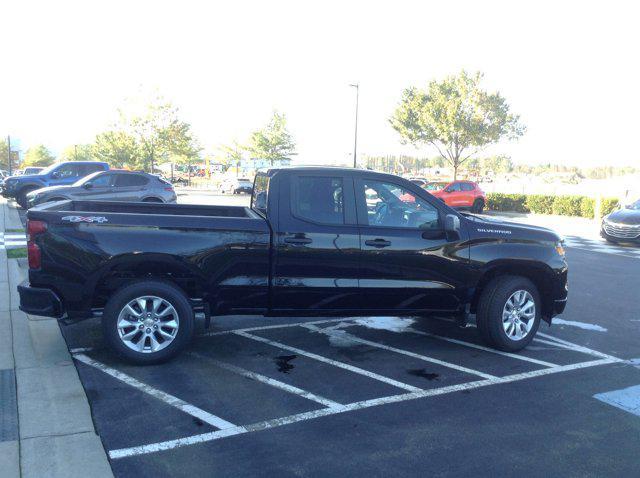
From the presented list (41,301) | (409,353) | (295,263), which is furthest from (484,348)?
(41,301)

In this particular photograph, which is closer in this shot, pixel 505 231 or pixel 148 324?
pixel 148 324

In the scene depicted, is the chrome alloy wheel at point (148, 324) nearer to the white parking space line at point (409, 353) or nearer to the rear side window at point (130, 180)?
the white parking space line at point (409, 353)

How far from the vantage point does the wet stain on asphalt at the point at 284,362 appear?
548 cm

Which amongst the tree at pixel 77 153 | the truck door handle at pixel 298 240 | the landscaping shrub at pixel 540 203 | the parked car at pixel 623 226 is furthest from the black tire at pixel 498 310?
the tree at pixel 77 153

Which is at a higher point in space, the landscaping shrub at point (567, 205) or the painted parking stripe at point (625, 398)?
the landscaping shrub at point (567, 205)

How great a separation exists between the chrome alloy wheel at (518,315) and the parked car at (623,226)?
39.0ft

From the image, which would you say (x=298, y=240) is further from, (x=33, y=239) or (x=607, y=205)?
(x=607, y=205)

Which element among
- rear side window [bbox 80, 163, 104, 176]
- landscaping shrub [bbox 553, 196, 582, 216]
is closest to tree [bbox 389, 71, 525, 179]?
landscaping shrub [bbox 553, 196, 582, 216]

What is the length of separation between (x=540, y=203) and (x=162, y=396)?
28284 mm

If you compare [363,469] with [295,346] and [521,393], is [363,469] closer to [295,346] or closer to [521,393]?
[521,393]

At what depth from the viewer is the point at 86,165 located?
20.6 meters

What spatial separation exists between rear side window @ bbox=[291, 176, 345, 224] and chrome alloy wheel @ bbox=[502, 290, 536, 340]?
79.1 inches

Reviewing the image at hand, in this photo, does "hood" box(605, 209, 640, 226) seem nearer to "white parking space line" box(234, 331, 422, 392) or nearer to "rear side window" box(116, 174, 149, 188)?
"white parking space line" box(234, 331, 422, 392)

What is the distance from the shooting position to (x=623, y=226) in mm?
16484
